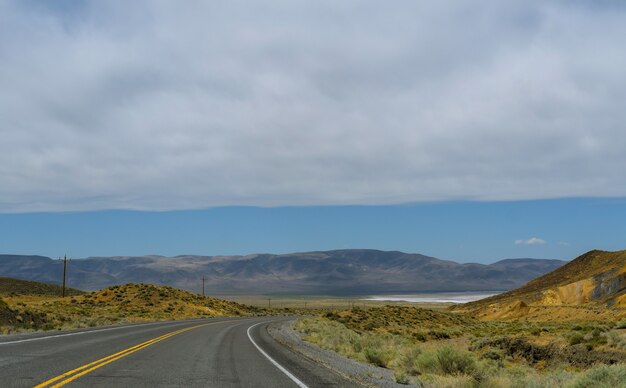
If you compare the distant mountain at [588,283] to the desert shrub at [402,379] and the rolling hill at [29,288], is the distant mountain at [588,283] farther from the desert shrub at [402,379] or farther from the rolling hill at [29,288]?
the rolling hill at [29,288]

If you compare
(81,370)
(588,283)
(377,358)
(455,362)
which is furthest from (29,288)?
(455,362)

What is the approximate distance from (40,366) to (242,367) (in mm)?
5113

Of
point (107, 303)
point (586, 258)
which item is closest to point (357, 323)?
point (107, 303)

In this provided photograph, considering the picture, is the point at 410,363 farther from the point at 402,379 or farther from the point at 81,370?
the point at 81,370

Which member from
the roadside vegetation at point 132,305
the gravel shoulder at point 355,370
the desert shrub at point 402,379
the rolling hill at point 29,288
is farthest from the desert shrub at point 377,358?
the rolling hill at point 29,288

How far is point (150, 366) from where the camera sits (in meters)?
14.6

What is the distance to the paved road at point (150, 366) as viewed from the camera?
12.0 meters

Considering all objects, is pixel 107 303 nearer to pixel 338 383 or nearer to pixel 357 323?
pixel 357 323

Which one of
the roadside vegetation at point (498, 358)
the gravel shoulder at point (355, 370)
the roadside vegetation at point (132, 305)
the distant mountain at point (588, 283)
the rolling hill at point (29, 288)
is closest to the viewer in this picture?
the roadside vegetation at point (498, 358)

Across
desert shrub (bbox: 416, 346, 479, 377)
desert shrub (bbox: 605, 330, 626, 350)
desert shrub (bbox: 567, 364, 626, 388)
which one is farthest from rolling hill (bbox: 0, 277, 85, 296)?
desert shrub (bbox: 567, 364, 626, 388)

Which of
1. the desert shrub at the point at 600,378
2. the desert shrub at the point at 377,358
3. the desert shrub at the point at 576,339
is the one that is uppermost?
the desert shrub at the point at 600,378

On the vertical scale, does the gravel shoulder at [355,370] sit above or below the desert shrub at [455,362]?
below

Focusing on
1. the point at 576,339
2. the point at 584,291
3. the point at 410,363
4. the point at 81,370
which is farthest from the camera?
the point at 584,291

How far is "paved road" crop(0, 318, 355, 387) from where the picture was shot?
12000 millimetres
